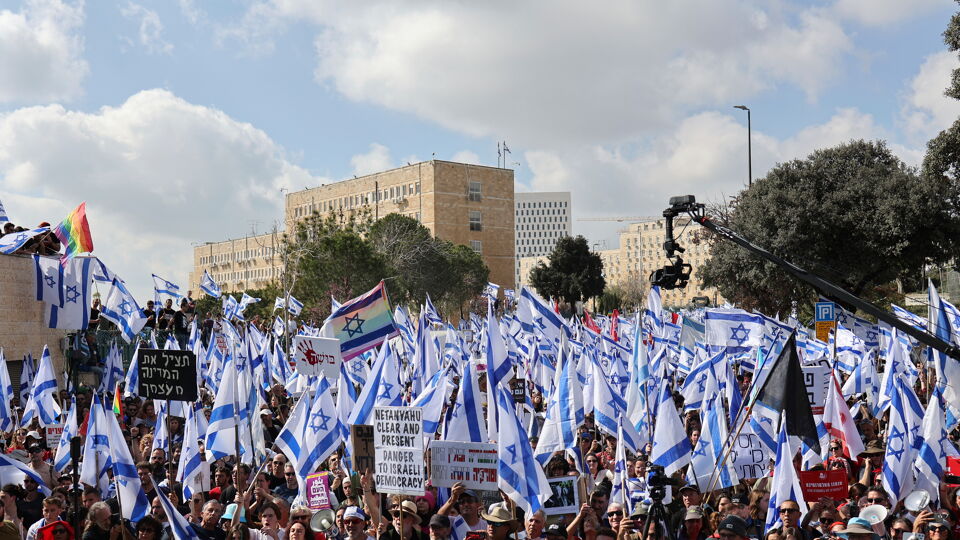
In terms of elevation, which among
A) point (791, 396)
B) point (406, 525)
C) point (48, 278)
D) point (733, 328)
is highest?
point (48, 278)

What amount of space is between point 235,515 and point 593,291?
7913 cm

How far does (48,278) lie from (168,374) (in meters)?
14.6

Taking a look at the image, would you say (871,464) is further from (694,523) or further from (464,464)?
(464,464)

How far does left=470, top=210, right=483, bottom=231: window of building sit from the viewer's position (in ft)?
353

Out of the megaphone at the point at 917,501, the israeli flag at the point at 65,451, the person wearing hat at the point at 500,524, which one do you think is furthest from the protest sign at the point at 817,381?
the israeli flag at the point at 65,451

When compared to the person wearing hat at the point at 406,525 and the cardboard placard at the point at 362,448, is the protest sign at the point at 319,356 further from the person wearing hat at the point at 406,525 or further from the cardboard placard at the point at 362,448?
the person wearing hat at the point at 406,525

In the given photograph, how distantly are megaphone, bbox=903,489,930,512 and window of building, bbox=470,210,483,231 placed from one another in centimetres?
9740

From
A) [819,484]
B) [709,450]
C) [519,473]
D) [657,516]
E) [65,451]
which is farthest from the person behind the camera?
[65,451]

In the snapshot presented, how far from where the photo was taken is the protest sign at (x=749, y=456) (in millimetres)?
12148

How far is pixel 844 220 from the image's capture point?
38219 mm

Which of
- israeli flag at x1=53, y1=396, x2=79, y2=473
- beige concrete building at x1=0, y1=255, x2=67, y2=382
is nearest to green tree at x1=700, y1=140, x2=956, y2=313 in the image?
beige concrete building at x1=0, y1=255, x2=67, y2=382

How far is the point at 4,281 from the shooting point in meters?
24.2

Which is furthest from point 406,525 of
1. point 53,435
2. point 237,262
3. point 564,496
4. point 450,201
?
point 237,262

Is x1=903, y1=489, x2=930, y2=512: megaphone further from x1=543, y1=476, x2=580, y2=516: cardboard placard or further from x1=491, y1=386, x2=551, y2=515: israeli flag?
x1=491, y1=386, x2=551, y2=515: israeli flag
